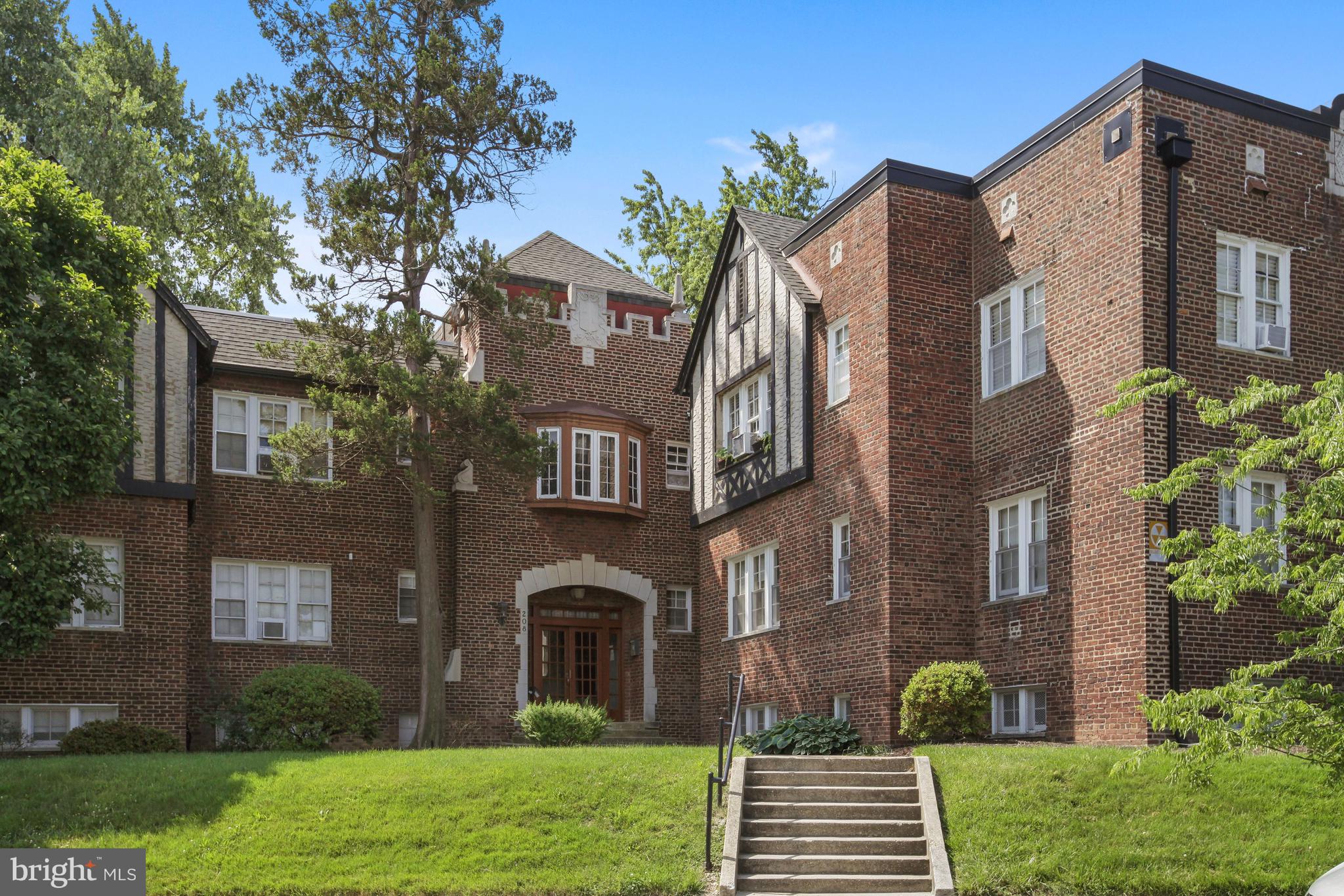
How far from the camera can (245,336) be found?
27562 mm

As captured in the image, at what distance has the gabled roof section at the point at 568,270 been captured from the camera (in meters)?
30.1

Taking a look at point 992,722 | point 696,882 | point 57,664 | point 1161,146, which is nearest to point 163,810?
point 696,882

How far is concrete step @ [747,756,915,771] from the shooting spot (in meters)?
17.1

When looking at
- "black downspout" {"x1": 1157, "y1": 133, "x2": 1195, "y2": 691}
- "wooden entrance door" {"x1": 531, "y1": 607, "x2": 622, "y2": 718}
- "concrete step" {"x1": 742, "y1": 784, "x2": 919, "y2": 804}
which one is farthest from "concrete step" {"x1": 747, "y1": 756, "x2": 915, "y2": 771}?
"wooden entrance door" {"x1": 531, "y1": 607, "x2": 622, "y2": 718}

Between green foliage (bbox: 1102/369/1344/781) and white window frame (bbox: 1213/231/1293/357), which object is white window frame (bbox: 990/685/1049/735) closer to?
green foliage (bbox: 1102/369/1344/781)

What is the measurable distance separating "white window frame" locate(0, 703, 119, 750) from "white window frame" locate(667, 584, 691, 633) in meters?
10.9

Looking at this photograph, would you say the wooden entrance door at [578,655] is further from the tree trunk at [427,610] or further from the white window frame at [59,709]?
the white window frame at [59,709]

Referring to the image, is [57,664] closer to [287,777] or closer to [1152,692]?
[287,777]

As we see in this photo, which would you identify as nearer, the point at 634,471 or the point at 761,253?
the point at 761,253

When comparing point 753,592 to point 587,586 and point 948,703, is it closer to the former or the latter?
point 587,586

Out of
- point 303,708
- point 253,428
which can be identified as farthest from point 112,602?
point 253,428

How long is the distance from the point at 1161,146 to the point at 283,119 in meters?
15.5

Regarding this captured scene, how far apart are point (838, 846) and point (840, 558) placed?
25.5 ft

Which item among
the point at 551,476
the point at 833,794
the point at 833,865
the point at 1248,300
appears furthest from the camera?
the point at 551,476
